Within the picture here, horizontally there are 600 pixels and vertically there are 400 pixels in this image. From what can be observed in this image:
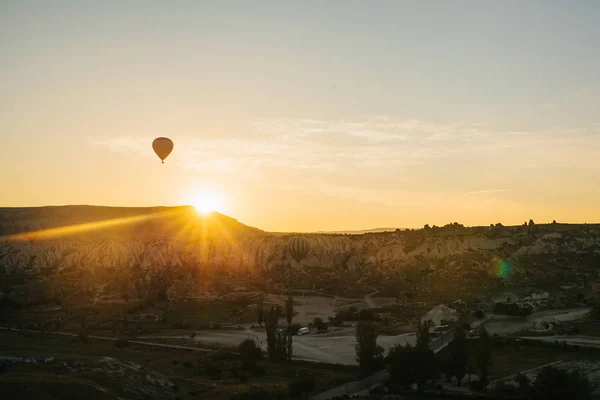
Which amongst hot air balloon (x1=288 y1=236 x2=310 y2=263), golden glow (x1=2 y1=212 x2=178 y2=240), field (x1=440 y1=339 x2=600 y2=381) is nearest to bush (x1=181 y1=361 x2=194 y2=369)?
field (x1=440 y1=339 x2=600 y2=381)

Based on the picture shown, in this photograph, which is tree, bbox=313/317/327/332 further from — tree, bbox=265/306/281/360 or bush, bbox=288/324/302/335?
tree, bbox=265/306/281/360

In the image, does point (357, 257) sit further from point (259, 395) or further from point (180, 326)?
point (259, 395)

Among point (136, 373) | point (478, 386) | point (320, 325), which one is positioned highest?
point (136, 373)

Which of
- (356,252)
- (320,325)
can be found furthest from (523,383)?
(356,252)

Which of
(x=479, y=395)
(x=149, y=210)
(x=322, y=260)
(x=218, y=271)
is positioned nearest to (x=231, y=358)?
(x=479, y=395)

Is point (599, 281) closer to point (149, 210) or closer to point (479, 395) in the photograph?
point (479, 395)

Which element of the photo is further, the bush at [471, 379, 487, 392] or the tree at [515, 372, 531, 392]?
the bush at [471, 379, 487, 392]
